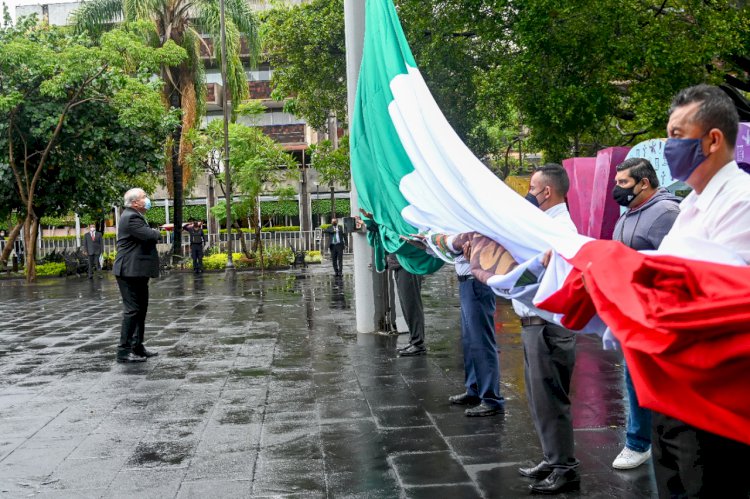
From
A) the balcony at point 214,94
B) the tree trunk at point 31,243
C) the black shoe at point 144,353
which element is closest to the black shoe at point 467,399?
the black shoe at point 144,353

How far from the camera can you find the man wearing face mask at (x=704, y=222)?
274 cm

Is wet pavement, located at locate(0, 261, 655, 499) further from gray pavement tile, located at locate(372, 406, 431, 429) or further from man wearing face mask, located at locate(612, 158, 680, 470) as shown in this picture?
man wearing face mask, located at locate(612, 158, 680, 470)

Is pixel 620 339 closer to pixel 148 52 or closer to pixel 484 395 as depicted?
pixel 484 395

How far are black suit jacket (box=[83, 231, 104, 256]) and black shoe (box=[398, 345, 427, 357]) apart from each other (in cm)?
1882

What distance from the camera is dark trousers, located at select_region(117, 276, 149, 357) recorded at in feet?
30.9

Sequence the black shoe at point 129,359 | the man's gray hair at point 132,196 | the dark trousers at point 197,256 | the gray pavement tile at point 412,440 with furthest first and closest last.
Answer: the dark trousers at point 197,256
the man's gray hair at point 132,196
the black shoe at point 129,359
the gray pavement tile at point 412,440

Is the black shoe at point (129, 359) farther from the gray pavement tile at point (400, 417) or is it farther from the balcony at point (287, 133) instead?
the balcony at point (287, 133)

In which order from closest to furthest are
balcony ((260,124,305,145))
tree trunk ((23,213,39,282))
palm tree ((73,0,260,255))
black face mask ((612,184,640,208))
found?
black face mask ((612,184,640,208)) → tree trunk ((23,213,39,282)) → palm tree ((73,0,260,255)) → balcony ((260,124,305,145))

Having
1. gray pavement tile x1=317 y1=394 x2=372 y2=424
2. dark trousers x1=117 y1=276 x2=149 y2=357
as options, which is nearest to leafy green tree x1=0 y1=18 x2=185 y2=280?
dark trousers x1=117 y1=276 x2=149 y2=357

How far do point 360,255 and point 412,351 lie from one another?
231 cm

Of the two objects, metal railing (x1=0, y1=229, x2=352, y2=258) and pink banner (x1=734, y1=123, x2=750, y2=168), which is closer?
pink banner (x1=734, y1=123, x2=750, y2=168)

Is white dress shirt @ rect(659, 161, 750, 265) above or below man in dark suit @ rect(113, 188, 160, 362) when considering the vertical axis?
above

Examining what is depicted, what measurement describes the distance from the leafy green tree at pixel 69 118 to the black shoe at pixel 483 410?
19.3 meters

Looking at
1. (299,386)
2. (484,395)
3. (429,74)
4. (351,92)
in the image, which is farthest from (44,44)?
(484,395)
